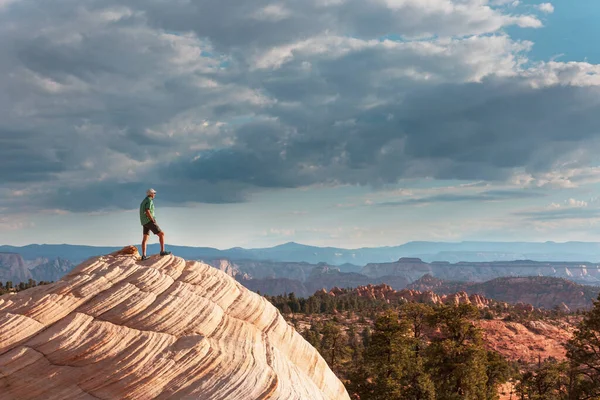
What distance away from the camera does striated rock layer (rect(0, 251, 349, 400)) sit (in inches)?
795

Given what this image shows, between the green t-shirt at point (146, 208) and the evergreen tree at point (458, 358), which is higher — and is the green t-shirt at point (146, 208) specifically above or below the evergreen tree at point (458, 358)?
above

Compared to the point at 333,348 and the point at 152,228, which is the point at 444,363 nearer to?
the point at 333,348

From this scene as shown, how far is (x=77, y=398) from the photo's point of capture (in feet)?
64.4

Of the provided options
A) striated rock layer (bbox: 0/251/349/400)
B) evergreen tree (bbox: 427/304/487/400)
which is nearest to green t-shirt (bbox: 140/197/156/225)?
striated rock layer (bbox: 0/251/349/400)

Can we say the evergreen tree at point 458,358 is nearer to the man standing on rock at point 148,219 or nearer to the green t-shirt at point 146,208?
the man standing on rock at point 148,219

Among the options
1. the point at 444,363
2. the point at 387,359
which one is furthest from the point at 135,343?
the point at 444,363

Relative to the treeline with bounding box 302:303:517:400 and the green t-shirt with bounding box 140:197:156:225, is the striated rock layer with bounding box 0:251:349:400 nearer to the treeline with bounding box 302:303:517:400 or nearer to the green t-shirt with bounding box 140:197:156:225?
the green t-shirt with bounding box 140:197:156:225

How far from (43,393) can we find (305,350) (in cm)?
1579

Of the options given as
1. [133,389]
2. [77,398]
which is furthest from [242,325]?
[77,398]

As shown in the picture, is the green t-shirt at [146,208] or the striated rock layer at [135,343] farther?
the green t-shirt at [146,208]

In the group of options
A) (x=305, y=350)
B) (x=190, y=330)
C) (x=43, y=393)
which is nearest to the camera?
(x=43, y=393)

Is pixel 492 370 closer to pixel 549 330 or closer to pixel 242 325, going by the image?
pixel 242 325

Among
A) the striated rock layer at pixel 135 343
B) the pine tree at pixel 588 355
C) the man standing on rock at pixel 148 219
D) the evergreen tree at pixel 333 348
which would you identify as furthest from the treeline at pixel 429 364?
the man standing on rock at pixel 148 219

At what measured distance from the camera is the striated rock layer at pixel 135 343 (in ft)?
66.3
